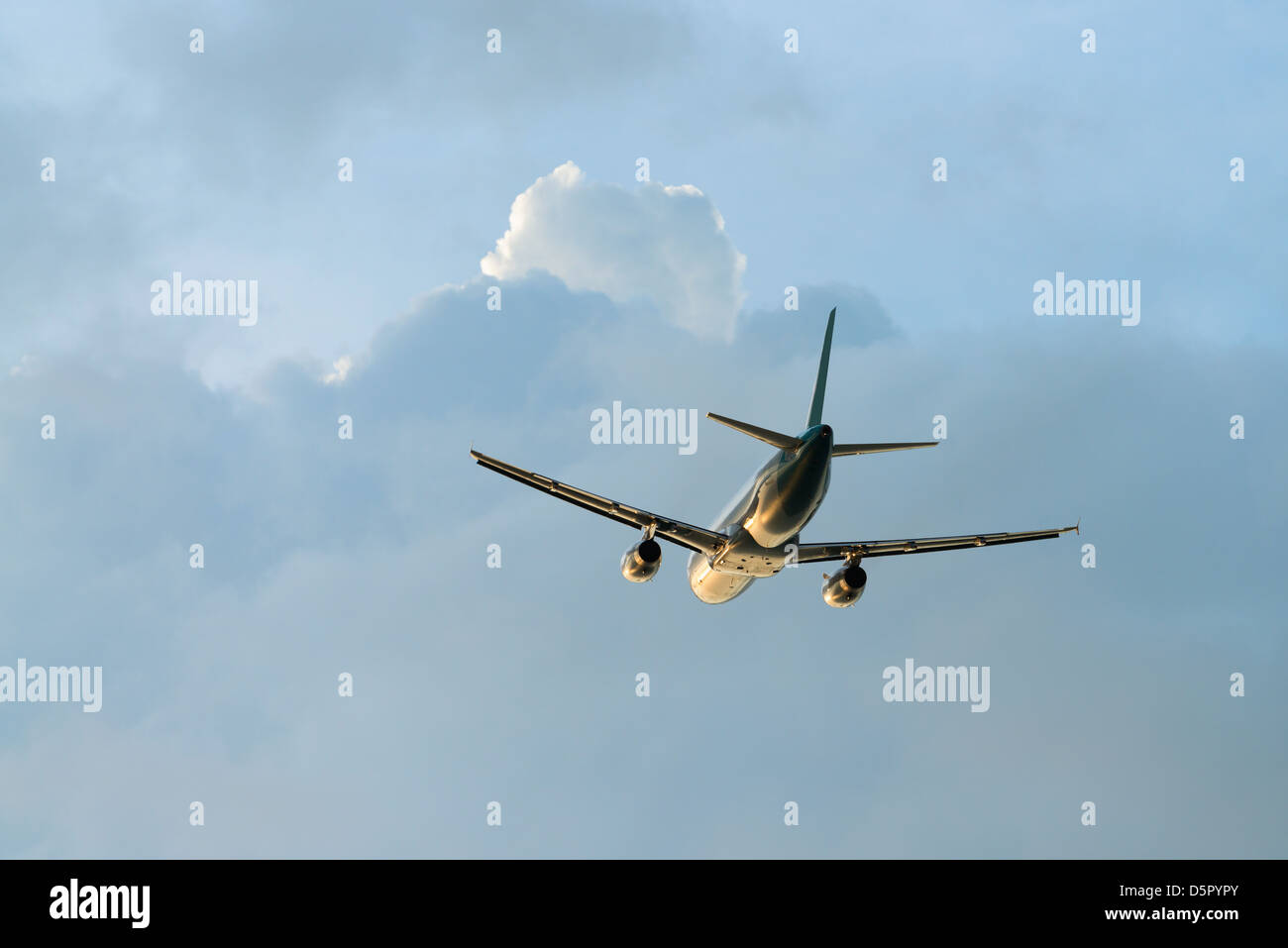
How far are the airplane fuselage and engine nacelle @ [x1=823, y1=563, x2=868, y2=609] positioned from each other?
271 cm

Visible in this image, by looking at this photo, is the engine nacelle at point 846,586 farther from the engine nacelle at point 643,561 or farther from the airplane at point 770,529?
the engine nacelle at point 643,561

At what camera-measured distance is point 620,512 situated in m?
53.6

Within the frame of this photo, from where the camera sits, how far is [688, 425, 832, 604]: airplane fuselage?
48.7 m

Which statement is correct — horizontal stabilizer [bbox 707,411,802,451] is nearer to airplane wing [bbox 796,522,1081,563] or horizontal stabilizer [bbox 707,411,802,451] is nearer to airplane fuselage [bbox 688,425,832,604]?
airplane fuselage [bbox 688,425,832,604]

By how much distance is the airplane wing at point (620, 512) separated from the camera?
50.2 metres

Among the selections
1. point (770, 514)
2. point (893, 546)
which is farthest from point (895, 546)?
point (770, 514)

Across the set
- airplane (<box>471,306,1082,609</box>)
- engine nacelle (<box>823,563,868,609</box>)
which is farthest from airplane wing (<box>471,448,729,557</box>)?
engine nacelle (<box>823,563,868,609</box>)

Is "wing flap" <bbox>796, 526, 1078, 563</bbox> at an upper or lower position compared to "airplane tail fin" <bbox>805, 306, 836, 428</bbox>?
lower

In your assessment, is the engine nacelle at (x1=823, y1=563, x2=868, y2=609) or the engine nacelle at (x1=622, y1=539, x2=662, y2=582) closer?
the engine nacelle at (x1=622, y1=539, x2=662, y2=582)

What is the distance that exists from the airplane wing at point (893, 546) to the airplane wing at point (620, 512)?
437cm
